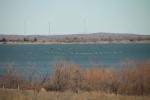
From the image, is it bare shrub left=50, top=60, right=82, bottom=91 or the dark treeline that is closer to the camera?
the dark treeline

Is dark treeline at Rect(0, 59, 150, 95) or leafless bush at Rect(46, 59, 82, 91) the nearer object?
dark treeline at Rect(0, 59, 150, 95)

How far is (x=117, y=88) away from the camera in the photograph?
131 ft

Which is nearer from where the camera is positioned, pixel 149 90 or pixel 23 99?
pixel 23 99

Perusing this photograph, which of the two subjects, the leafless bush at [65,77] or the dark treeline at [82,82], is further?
the leafless bush at [65,77]

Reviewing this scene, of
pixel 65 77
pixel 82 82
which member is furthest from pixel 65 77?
pixel 82 82

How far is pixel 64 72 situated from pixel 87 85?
11.0ft

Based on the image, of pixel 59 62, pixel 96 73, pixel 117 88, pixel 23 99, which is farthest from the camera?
pixel 96 73

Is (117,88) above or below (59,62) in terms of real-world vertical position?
below

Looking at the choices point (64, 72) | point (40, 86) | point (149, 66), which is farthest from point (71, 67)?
point (149, 66)

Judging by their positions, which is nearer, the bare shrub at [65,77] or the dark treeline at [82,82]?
the dark treeline at [82,82]

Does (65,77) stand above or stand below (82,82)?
above

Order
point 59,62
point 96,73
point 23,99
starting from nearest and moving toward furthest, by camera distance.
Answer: point 23,99
point 59,62
point 96,73

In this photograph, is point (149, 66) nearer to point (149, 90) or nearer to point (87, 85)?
point (149, 90)

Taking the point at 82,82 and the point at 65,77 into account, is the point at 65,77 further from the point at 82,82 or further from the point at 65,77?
the point at 82,82
